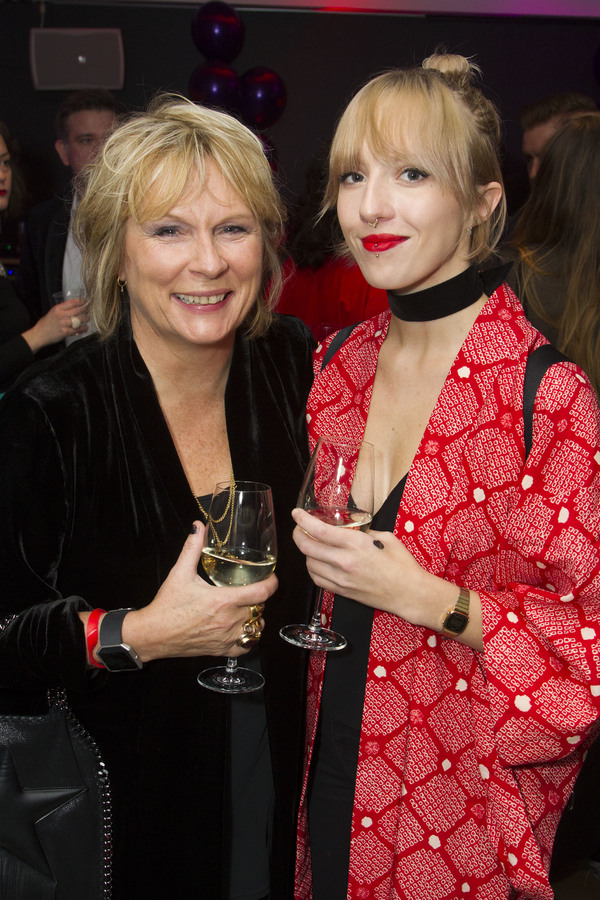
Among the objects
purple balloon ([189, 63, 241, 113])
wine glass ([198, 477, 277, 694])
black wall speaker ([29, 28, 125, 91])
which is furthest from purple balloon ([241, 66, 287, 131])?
wine glass ([198, 477, 277, 694])

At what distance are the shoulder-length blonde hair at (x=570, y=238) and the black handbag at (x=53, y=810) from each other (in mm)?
1599

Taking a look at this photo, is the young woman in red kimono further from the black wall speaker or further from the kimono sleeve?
the black wall speaker

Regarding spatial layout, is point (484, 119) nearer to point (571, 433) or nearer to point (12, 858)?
point (571, 433)

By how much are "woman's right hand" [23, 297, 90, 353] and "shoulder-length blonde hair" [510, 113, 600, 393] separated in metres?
1.67

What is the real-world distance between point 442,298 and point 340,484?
0.40 meters

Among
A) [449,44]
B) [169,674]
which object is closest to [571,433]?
[169,674]

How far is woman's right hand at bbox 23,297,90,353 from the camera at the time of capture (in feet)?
10.6

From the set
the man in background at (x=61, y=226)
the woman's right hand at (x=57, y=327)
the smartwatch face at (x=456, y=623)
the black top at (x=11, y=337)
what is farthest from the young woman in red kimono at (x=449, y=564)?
the man in background at (x=61, y=226)

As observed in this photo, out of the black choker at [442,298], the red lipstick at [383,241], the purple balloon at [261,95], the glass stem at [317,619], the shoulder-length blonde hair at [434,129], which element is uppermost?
the purple balloon at [261,95]

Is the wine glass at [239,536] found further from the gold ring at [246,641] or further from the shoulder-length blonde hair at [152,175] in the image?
the shoulder-length blonde hair at [152,175]

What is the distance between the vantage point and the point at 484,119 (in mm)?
1446

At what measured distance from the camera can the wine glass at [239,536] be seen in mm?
1274

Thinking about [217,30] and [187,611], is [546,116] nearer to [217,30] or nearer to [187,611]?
[217,30]

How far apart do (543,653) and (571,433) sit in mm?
346
